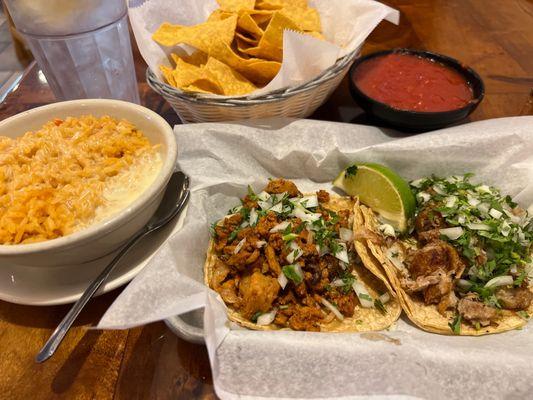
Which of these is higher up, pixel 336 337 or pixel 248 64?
pixel 248 64

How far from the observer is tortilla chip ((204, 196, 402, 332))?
4.97ft

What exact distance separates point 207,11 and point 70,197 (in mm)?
1731

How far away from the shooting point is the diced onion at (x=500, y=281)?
158 centimetres

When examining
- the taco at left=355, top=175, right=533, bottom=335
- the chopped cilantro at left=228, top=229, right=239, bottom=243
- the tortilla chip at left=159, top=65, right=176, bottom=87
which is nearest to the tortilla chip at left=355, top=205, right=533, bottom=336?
the taco at left=355, top=175, right=533, bottom=335

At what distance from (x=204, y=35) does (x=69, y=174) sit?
1.09 meters

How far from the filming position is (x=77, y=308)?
1.33 meters

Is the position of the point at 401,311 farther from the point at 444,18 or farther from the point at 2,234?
the point at 444,18

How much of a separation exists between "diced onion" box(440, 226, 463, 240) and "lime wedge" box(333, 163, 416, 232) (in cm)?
18

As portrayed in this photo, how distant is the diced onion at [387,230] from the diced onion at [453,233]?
0.22m

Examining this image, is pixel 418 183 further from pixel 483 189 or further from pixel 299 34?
pixel 299 34

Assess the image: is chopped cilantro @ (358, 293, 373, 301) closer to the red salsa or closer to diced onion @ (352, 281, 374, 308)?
diced onion @ (352, 281, 374, 308)

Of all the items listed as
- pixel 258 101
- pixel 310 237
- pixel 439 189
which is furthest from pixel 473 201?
pixel 258 101

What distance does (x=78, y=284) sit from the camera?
4.85 ft

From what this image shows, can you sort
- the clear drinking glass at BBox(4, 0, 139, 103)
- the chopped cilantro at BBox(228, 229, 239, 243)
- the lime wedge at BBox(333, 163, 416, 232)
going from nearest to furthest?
the chopped cilantro at BBox(228, 229, 239, 243), the lime wedge at BBox(333, 163, 416, 232), the clear drinking glass at BBox(4, 0, 139, 103)
